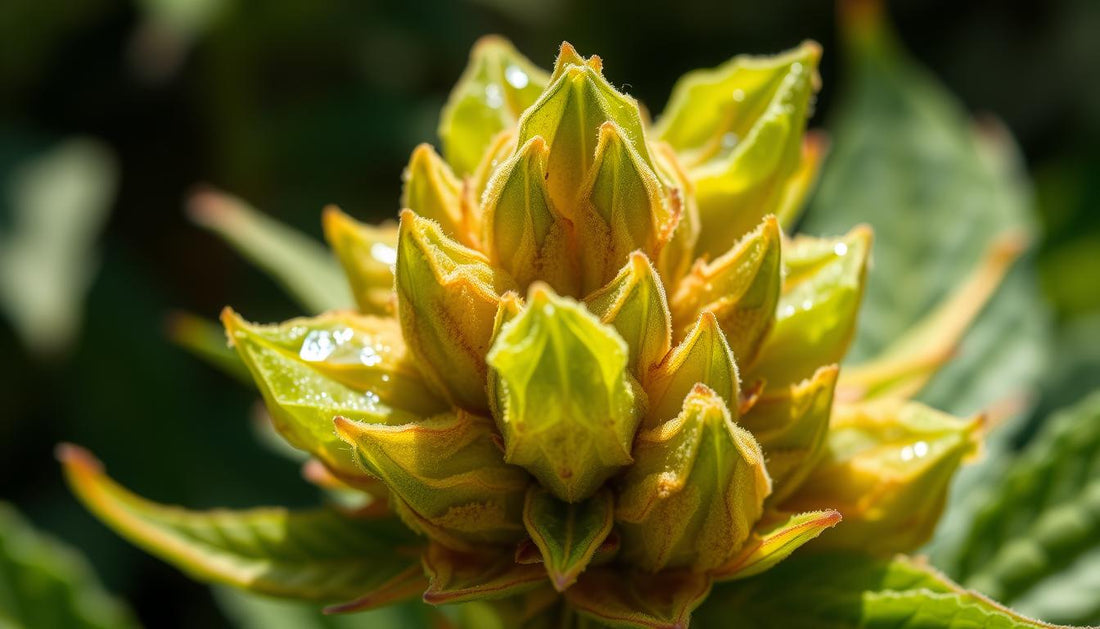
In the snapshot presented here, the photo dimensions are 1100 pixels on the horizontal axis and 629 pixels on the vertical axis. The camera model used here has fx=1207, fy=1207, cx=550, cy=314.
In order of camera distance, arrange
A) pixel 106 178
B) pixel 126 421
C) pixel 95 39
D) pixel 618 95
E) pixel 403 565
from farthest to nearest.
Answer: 1. pixel 95 39
2. pixel 106 178
3. pixel 126 421
4. pixel 403 565
5. pixel 618 95

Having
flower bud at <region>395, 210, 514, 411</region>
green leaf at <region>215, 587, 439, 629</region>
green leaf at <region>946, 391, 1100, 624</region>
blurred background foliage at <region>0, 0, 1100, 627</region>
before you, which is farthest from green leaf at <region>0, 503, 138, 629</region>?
green leaf at <region>946, 391, 1100, 624</region>

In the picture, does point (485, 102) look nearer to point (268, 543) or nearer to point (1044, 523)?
point (268, 543)

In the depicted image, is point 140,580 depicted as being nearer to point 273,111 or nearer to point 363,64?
point 273,111

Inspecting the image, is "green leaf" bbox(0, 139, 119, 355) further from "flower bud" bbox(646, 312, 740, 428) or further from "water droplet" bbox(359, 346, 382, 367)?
"flower bud" bbox(646, 312, 740, 428)

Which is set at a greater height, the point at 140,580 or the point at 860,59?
the point at 860,59

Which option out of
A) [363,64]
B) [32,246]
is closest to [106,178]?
[32,246]

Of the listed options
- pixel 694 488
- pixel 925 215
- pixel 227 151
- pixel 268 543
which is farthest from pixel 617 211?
pixel 227 151

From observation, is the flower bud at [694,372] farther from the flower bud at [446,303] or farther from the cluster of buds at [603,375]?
the flower bud at [446,303]
